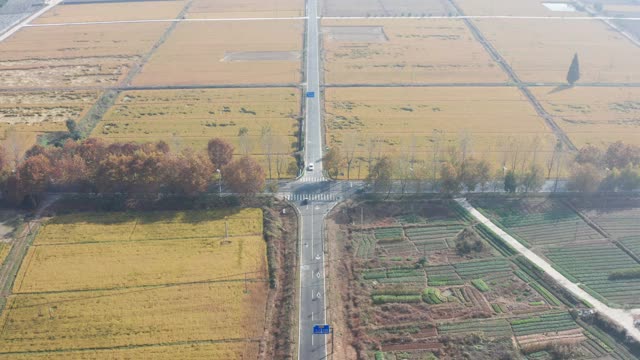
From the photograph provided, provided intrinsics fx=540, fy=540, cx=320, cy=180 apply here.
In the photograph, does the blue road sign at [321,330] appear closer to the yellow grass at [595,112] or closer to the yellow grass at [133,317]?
the yellow grass at [133,317]

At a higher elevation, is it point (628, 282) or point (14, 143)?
point (14, 143)

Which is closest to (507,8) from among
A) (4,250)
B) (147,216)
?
(147,216)

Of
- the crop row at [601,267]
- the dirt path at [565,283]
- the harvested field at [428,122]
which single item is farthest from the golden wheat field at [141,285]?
the crop row at [601,267]

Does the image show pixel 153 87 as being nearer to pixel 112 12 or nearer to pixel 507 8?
pixel 112 12

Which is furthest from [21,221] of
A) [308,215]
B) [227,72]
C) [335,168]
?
[227,72]

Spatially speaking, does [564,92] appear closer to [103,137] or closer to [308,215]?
[308,215]

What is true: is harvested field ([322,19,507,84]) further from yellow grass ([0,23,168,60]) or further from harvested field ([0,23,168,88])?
yellow grass ([0,23,168,60])
